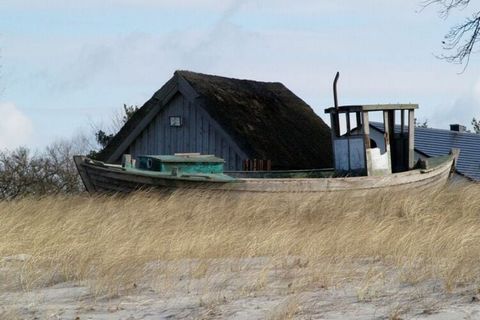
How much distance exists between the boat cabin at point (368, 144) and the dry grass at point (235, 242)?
363 cm

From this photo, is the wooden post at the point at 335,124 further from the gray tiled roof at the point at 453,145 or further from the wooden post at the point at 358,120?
the gray tiled roof at the point at 453,145

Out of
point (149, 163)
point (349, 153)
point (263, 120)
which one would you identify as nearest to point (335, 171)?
point (349, 153)

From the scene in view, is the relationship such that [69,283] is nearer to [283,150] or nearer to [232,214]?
[232,214]

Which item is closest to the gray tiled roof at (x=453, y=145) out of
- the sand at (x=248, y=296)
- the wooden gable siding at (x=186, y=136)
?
the wooden gable siding at (x=186, y=136)

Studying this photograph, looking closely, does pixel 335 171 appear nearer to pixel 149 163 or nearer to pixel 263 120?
pixel 149 163

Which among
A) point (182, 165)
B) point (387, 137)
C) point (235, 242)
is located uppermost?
point (387, 137)

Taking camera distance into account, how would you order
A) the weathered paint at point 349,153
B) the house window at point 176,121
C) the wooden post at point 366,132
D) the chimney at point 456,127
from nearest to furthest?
the wooden post at point 366,132
the weathered paint at point 349,153
the house window at point 176,121
the chimney at point 456,127

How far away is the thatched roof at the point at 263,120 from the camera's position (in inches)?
944

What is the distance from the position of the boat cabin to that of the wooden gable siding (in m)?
4.13

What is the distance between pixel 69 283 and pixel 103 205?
19.3 feet

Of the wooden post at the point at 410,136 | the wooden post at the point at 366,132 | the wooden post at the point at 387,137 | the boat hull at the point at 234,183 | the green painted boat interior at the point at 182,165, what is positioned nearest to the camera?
the boat hull at the point at 234,183

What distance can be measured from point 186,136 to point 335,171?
6.61m

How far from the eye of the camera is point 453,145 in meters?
33.7

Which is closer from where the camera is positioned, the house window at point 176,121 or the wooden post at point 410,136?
the wooden post at point 410,136
